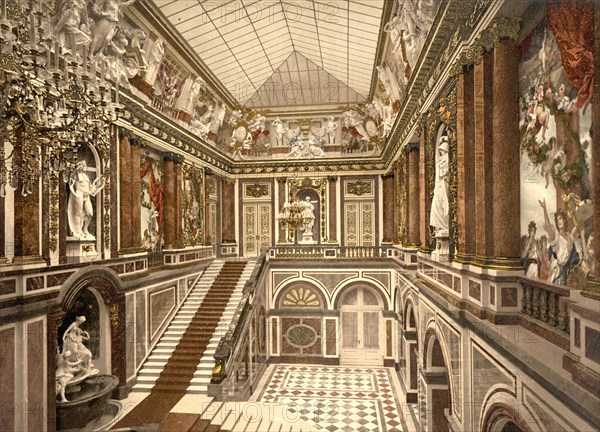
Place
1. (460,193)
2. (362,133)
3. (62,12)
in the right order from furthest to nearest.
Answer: (362,133)
(62,12)
(460,193)

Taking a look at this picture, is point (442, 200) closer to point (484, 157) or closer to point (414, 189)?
point (484, 157)

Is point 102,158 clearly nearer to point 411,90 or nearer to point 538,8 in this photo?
point 411,90

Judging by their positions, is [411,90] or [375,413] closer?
[411,90]

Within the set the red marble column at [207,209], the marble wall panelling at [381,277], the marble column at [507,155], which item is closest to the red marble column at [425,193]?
the marble column at [507,155]

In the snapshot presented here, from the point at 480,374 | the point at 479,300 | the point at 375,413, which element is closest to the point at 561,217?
the point at 479,300

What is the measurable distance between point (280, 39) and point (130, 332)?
10116 mm

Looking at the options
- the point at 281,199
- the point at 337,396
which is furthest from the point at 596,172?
the point at 281,199

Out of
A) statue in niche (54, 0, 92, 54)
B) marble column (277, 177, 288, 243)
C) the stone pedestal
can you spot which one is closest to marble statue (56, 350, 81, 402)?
the stone pedestal

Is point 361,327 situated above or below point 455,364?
below

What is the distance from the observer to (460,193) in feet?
21.5

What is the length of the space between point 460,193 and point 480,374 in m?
2.96

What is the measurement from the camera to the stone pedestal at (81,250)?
910cm

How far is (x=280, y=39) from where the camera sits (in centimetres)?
1178

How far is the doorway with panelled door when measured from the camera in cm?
1703
